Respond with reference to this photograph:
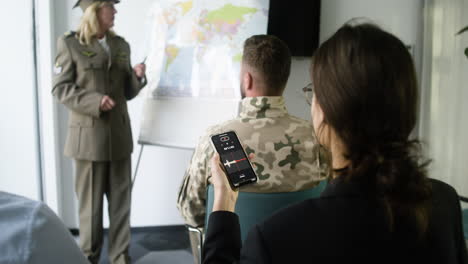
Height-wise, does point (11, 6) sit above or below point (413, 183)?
above

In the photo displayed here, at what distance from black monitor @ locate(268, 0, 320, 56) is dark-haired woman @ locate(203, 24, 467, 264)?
2.23 meters

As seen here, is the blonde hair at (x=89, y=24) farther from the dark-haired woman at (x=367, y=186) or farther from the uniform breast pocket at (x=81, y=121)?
the dark-haired woman at (x=367, y=186)

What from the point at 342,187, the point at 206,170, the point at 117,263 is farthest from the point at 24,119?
the point at 342,187

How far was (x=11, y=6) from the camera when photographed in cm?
231

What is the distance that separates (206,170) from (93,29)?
51.1 inches

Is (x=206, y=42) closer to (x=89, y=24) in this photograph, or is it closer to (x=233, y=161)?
(x=89, y=24)

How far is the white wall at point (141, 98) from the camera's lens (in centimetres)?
265

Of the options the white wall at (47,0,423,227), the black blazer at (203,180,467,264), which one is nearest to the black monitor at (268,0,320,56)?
the white wall at (47,0,423,227)

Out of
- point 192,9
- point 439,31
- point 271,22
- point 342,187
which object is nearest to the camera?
point 342,187

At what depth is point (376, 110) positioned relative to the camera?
576 mm

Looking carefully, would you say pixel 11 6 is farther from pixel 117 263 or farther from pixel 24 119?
pixel 117 263

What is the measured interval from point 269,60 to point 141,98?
5.14 feet

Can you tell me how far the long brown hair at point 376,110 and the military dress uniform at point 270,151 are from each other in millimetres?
588

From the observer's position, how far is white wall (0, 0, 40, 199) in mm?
2281
